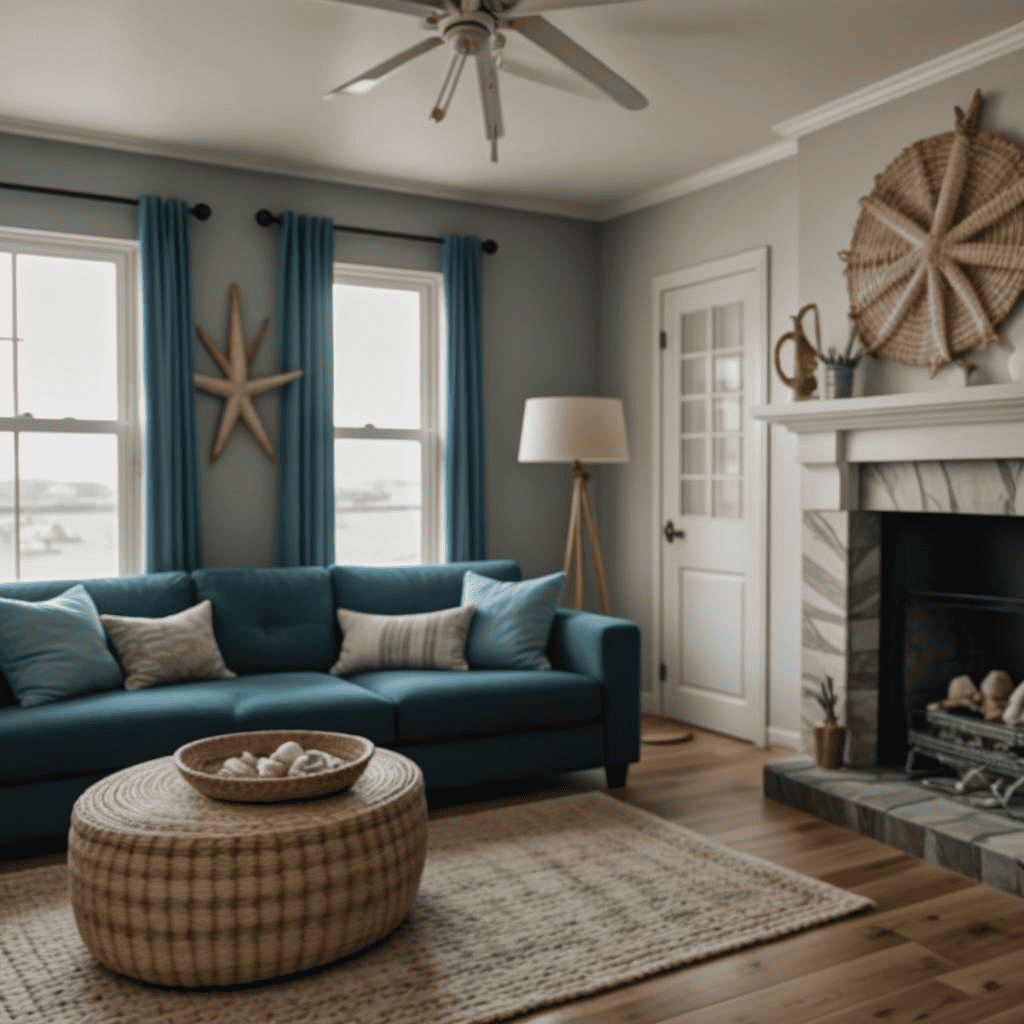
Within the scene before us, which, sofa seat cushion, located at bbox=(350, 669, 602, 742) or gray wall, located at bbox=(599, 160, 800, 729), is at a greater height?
gray wall, located at bbox=(599, 160, 800, 729)

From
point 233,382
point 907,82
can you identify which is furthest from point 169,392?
point 907,82

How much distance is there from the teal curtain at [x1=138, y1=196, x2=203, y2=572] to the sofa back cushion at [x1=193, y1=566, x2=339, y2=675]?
9.2 inches

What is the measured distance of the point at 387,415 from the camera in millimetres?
5066

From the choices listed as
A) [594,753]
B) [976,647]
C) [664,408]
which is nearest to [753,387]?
[664,408]

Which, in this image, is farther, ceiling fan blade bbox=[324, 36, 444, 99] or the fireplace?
the fireplace

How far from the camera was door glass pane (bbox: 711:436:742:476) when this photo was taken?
479 centimetres

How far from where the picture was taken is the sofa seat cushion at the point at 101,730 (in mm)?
3162

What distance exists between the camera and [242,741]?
292 cm

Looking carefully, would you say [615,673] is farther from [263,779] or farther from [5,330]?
[5,330]

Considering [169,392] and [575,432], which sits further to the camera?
[575,432]

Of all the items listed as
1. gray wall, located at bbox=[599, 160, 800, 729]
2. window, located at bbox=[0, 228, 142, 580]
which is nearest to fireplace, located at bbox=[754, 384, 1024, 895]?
gray wall, located at bbox=[599, 160, 800, 729]

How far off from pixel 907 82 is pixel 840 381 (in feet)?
3.47

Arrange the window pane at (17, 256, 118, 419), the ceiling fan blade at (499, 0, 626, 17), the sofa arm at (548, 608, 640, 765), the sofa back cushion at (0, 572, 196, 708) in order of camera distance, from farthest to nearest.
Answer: the window pane at (17, 256, 118, 419) → the sofa arm at (548, 608, 640, 765) → the sofa back cushion at (0, 572, 196, 708) → the ceiling fan blade at (499, 0, 626, 17)

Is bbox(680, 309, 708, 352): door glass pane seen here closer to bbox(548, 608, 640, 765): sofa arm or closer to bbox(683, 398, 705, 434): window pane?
bbox(683, 398, 705, 434): window pane
